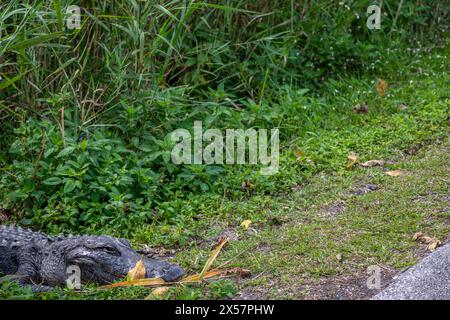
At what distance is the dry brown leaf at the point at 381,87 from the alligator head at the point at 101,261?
3.51 metres

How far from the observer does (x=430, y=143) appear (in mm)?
6789

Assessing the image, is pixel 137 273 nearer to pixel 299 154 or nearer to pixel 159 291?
pixel 159 291

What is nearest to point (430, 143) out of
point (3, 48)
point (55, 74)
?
point (55, 74)

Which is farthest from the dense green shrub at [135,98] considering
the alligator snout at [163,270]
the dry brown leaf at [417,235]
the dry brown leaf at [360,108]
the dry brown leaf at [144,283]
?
the dry brown leaf at [417,235]

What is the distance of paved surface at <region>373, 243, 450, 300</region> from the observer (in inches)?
168

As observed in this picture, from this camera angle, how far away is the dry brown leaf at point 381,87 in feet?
25.1

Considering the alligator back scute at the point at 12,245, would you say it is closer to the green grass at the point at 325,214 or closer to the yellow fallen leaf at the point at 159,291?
the green grass at the point at 325,214

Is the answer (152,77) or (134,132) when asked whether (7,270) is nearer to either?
(134,132)

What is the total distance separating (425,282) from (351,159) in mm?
2211

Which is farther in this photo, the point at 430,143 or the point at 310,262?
the point at 430,143

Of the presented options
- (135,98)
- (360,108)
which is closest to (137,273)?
(135,98)

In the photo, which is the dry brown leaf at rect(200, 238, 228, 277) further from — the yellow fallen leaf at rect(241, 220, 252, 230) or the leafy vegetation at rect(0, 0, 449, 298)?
the yellow fallen leaf at rect(241, 220, 252, 230)

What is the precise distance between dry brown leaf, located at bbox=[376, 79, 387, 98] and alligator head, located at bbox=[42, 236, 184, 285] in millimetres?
3513

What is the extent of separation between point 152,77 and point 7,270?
198 cm
